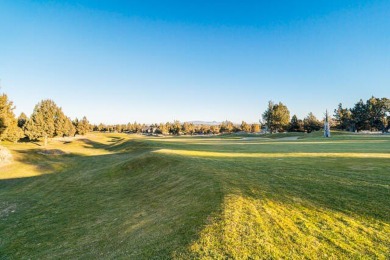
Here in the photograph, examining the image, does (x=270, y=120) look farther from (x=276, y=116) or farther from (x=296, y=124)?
(x=296, y=124)

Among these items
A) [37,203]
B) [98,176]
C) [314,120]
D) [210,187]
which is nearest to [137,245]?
[210,187]

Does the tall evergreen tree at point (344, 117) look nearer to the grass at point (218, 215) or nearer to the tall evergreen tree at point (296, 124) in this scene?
the tall evergreen tree at point (296, 124)

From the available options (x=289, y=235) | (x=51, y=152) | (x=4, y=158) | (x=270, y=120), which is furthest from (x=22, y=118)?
(x=289, y=235)

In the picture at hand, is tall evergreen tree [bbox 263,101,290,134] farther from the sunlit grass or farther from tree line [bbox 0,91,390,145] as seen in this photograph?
the sunlit grass

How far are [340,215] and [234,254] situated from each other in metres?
4.87

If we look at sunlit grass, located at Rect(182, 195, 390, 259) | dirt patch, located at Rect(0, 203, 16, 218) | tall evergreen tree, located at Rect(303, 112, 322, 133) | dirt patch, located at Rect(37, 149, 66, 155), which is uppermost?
tall evergreen tree, located at Rect(303, 112, 322, 133)

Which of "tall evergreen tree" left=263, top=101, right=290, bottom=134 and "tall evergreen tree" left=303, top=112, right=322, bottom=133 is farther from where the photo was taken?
"tall evergreen tree" left=303, top=112, right=322, bottom=133

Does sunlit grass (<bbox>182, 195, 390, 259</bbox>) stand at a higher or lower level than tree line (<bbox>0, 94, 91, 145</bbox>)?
lower

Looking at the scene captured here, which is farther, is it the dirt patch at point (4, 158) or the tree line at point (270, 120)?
the tree line at point (270, 120)

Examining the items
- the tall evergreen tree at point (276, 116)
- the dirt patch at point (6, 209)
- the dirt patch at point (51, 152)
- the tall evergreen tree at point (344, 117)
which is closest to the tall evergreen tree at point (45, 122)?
the dirt patch at point (51, 152)

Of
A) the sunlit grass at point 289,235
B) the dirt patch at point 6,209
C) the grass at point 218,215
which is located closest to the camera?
the sunlit grass at point 289,235

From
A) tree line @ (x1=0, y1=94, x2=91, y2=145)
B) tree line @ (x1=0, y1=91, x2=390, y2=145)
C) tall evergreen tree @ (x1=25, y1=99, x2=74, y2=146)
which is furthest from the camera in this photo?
tall evergreen tree @ (x1=25, y1=99, x2=74, y2=146)

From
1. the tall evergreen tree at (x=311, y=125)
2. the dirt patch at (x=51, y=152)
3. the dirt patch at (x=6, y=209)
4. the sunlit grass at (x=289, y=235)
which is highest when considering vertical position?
the tall evergreen tree at (x=311, y=125)

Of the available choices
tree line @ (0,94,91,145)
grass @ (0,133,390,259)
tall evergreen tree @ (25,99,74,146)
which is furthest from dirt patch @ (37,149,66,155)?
grass @ (0,133,390,259)
